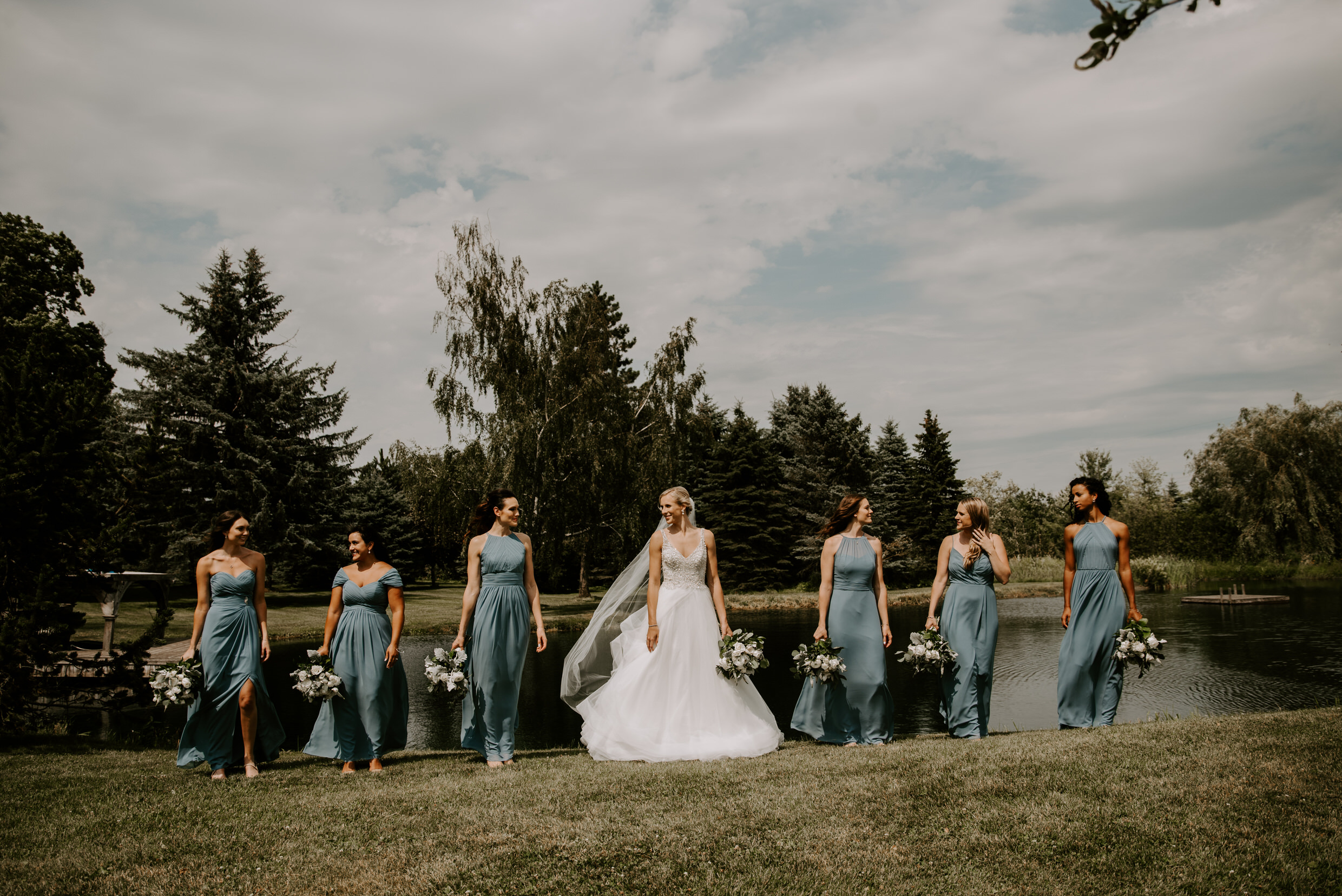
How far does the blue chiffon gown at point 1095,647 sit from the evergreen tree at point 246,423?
34871 mm

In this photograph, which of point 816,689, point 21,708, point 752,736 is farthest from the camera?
point 21,708

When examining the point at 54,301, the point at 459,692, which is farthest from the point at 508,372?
the point at 459,692

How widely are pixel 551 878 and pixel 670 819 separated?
0.91 m

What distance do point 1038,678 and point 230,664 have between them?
1465 cm

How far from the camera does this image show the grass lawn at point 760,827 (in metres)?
4.38

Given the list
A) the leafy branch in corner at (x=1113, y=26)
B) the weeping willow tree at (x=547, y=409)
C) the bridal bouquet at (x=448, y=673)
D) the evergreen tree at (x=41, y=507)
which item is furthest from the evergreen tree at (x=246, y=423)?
the leafy branch in corner at (x=1113, y=26)

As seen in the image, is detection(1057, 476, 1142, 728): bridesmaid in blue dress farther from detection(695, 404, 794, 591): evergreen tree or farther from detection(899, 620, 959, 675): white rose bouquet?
detection(695, 404, 794, 591): evergreen tree

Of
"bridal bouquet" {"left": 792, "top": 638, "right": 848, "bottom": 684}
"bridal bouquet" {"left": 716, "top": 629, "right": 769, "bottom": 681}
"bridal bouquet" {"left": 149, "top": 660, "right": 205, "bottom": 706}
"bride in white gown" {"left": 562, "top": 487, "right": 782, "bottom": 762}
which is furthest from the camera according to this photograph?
"bridal bouquet" {"left": 792, "top": 638, "right": 848, "bottom": 684}

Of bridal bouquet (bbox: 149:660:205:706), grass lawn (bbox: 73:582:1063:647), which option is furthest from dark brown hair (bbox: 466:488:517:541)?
grass lawn (bbox: 73:582:1063:647)

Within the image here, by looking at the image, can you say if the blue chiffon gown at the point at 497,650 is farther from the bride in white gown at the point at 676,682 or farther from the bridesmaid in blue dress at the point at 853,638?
the bridesmaid in blue dress at the point at 853,638

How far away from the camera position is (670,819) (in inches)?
202

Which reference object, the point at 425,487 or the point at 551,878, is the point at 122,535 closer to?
→ the point at 551,878

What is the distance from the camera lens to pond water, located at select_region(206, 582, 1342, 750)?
12.9 meters

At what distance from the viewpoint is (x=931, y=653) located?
8039mm
